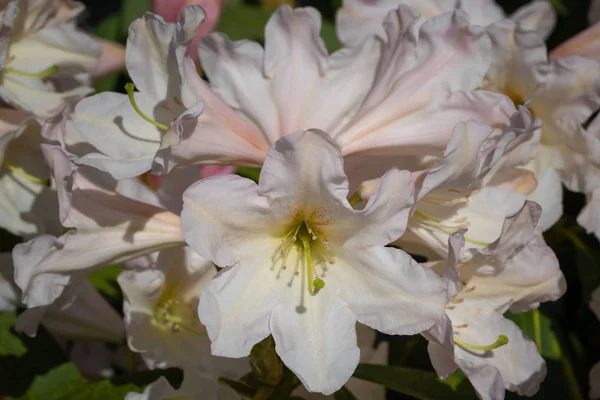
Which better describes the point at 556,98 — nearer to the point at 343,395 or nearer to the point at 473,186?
the point at 473,186

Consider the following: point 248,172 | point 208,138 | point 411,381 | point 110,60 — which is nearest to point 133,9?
point 110,60

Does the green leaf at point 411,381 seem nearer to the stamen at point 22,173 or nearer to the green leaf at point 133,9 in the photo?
the stamen at point 22,173

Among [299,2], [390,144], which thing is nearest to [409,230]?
[390,144]

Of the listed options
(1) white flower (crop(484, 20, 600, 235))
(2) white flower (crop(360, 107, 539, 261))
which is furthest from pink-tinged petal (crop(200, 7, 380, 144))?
(1) white flower (crop(484, 20, 600, 235))

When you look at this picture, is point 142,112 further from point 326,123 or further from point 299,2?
point 299,2

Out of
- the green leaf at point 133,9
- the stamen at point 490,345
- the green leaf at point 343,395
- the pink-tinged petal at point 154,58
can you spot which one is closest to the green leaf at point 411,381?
the green leaf at point 343,395

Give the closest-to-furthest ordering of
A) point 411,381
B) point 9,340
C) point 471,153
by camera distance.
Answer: point 471,153 < point 411,381 < point 9,340
